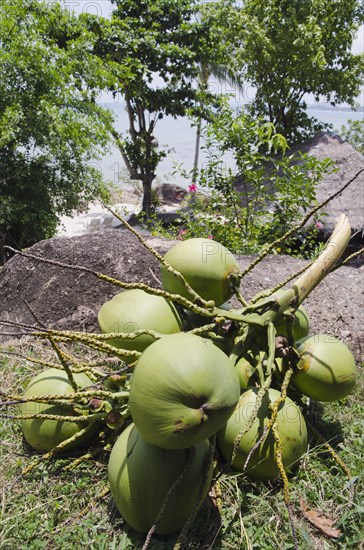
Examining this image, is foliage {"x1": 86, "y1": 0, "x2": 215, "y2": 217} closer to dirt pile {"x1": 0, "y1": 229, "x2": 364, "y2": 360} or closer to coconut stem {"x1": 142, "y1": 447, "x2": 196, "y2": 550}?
dirt pile {"x1": 0, "y1": 229, "x2": 364, "y2": 360}

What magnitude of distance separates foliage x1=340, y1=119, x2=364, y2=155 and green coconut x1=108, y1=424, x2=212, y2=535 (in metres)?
16.4

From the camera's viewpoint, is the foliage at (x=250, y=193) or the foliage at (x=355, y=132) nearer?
the foliage at (x=250, y=193)

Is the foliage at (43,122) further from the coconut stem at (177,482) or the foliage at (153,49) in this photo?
the coconut stem at (177,482)

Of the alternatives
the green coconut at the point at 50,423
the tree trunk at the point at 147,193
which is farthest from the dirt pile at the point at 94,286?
the tree trunk at the point at 147,193

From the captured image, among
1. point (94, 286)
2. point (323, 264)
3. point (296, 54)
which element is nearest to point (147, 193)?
point (296, 54)

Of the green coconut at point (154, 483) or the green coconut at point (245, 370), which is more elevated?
the green coconut at point (245, 370)

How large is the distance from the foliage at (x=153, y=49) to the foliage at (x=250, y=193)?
634 cm

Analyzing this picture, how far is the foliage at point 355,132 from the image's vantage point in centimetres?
1606

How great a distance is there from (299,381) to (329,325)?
1355 mm

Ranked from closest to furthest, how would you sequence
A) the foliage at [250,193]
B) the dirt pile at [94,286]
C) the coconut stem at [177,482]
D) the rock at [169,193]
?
the coconut stem at [177,482], the dirt pile at [94,286], the foliage at [250,193], the rock at [169,193]

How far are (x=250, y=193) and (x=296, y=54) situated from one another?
28.2 ft

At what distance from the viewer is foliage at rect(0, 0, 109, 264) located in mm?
7895

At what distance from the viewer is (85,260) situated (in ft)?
10.5

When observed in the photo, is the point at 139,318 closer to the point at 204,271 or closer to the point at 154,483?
the point at 204,271
